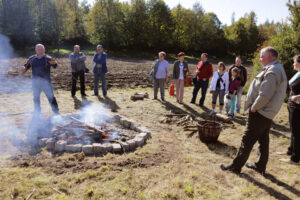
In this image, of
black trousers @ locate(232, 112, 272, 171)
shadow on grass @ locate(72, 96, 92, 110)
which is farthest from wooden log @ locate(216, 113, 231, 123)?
shadow on grass @ locate(72, 96, 92, 110)

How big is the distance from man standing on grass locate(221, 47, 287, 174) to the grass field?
24.9 inches

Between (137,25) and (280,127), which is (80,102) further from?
(137,25)

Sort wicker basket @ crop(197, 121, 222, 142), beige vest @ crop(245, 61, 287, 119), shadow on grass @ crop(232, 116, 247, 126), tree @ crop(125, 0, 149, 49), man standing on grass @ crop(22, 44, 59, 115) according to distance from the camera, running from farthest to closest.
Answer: tree @ crop(125, 0, 149, 49)
shadow on grass @ crop(232, 116, 247, 126)
man standing on grass @ crop(22, 44, 59, 115)
wicker basket @ crop(197, 121, 222, 142)
beige vest @ crop(245, 61, 287, 119)

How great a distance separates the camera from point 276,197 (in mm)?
3264

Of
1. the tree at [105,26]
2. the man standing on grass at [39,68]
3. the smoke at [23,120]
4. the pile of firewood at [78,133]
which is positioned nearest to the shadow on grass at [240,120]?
the smoke at [23,120]

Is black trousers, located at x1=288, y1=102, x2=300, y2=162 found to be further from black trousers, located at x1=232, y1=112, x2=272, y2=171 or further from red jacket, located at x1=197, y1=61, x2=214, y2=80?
red jacket, located at x1=197, y1=61, x2=214, y2=80

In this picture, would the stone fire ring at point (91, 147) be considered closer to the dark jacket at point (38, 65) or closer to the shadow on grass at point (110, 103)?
the dark jacket at point (38, 65)

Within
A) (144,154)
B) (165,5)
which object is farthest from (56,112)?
(165,5)

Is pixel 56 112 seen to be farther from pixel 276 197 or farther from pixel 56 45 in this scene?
pixel 56 45

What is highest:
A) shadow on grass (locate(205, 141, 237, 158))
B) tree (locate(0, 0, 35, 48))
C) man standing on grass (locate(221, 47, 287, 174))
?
tree (locate(0, 0, 35, 48))

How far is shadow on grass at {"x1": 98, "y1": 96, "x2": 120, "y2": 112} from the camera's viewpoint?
779 cm

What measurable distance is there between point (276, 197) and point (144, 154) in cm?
244

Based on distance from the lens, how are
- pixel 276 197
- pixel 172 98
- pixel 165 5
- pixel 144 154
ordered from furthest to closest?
pixel 165 5
pixel 172 98
pixel 144 154
pixel 276 197

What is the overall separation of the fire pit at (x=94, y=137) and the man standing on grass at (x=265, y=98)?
242cm
